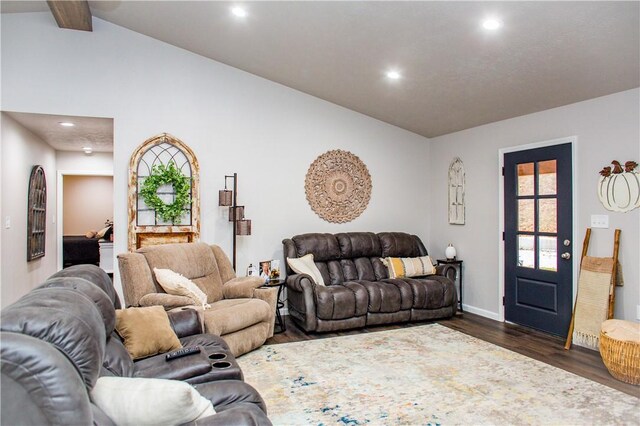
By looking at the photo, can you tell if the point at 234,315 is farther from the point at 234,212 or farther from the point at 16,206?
the point at 16,206

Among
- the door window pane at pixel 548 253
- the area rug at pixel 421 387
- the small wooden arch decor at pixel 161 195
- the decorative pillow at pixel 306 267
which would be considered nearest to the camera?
the area rug at pixel 421 387

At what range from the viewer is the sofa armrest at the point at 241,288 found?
426 cm

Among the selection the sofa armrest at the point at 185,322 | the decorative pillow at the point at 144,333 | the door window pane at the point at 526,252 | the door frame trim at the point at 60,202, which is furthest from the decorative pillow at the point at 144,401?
the door frame trim at the point at 60,202

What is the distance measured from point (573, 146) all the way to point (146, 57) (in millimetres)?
4821

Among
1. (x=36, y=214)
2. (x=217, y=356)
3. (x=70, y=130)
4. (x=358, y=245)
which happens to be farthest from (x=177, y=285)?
(x=36, y=214)

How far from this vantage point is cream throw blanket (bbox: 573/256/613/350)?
3863mm

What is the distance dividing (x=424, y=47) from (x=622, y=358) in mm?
3018

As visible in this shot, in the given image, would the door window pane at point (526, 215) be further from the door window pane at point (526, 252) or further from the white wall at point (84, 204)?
the white wall at point (84, 204)

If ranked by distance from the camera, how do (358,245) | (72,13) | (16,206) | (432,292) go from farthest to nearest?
(358,245)
(432,292)
(16,206)
(72,13)

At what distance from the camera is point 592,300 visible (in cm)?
396

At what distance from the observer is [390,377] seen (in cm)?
332

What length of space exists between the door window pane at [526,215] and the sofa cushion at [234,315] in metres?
3.08

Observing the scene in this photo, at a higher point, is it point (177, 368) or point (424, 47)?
point (424, 47)

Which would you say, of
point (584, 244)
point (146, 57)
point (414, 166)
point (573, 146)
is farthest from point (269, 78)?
point (584, 244)
